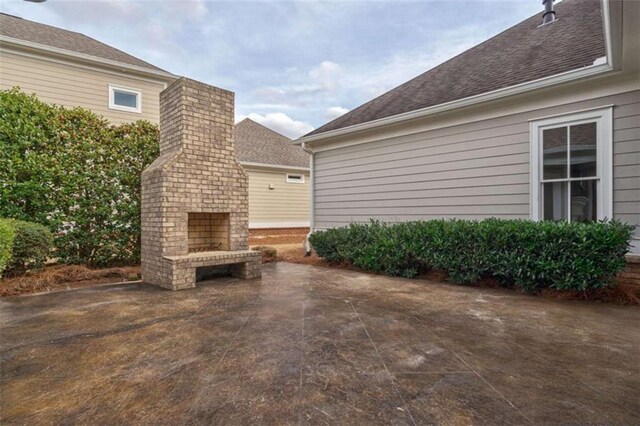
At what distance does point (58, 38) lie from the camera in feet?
30.2

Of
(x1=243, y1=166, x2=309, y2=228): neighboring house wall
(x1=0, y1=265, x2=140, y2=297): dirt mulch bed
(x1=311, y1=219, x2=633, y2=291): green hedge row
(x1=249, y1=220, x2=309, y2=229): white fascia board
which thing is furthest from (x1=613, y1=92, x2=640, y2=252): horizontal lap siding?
(x1=249, y1=220, x2=309, y2=229): white fascia board

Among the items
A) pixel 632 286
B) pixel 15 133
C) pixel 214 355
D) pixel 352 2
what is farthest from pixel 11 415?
pixel 352 2

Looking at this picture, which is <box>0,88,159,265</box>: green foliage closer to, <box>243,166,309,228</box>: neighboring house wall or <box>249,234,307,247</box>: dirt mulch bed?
<box>249,234,307,247</box>: dirt mulch bed

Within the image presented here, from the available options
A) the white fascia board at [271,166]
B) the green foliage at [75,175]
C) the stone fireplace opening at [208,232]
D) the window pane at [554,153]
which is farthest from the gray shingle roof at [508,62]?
the white fascia board at [271,166]

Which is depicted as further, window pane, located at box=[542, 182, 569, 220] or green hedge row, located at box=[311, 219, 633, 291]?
window pane, located at box=[542, 182, 569, 220]

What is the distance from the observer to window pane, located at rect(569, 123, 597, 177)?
15.6 ft

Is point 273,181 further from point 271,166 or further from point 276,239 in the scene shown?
point 276,239

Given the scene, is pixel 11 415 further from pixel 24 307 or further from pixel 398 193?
pixel 398 193

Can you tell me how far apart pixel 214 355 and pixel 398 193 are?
17.8 ft

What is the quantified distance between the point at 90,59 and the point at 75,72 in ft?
1.80

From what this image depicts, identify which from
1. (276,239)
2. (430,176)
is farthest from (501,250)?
(276,239)

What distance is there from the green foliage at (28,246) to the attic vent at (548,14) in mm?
10529

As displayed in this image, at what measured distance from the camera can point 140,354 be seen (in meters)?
2.47

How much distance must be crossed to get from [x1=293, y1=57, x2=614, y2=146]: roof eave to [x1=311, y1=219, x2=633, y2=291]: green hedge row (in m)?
2.12
